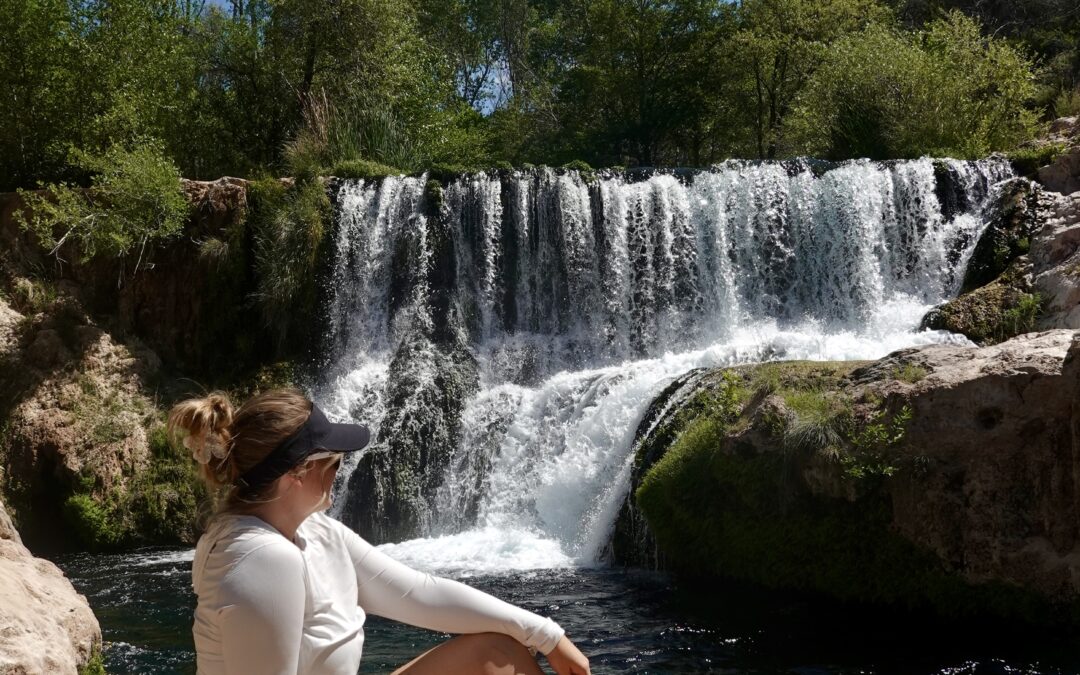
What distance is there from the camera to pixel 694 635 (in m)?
6.26

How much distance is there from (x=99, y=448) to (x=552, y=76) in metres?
18.2

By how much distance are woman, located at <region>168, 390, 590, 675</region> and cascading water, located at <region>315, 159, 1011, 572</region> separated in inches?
357

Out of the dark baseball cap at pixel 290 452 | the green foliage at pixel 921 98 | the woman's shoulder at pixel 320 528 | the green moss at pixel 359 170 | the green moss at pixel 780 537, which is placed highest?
the green foliage at pixel 921 98

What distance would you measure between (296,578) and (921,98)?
53.2 feet

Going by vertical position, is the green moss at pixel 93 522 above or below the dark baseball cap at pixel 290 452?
below

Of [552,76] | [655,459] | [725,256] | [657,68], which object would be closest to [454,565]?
[655,459]

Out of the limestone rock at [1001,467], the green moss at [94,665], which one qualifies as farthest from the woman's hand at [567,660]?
the limestone rock at [1001,467]

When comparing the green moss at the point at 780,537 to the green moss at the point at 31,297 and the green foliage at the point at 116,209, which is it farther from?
the green moss at the point at 31,297

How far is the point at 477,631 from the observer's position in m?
2.38

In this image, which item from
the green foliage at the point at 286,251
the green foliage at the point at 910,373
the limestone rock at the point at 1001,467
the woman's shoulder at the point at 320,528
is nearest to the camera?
the woman's shoulder at the point at 320,528

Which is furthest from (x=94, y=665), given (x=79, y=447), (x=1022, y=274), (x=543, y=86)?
(x=543, y=86)

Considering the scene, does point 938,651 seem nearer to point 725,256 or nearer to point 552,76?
point 725,256

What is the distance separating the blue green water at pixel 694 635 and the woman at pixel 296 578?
11.7 feet

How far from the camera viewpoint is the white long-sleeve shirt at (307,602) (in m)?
1.90
